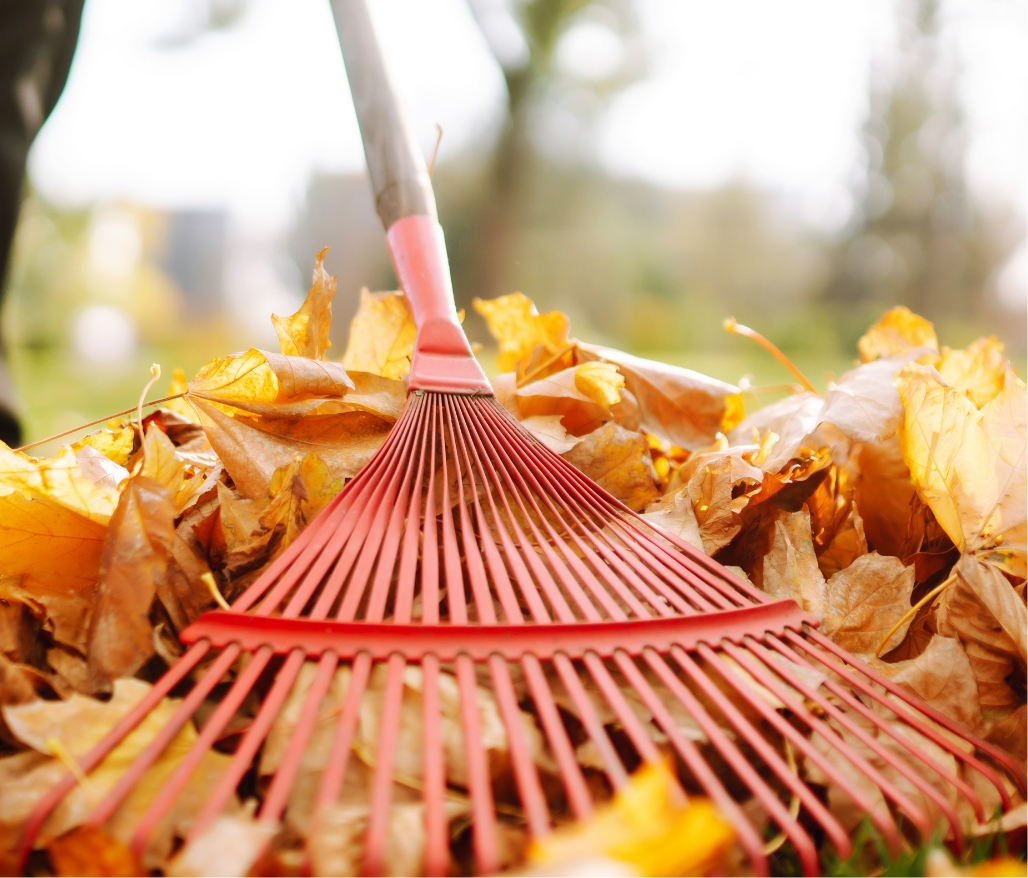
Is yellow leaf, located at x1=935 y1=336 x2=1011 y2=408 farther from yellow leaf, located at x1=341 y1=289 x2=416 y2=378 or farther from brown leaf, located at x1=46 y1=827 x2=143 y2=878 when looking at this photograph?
brown leaf, located at x1=46 y1=827 x2=143 y2=878

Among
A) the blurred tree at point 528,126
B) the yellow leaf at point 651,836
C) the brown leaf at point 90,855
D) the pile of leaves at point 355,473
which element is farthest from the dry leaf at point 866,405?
the blurred tree at point 528,126

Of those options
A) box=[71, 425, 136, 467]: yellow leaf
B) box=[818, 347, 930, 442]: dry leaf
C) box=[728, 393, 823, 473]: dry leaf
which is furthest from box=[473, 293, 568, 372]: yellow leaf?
box=[71, 425, 136, 467]: yellow leaf

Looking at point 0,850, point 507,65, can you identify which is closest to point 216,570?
point 0,850

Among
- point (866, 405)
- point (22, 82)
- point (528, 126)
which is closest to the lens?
point (866, 405)

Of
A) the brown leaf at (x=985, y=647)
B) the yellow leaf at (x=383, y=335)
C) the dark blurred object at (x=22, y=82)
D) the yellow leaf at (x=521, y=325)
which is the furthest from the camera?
the dark blurred object at (x=22, y=82)

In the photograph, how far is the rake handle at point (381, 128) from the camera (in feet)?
4.07

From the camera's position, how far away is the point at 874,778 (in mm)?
593

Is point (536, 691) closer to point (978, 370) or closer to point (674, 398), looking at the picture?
point (674, 398)

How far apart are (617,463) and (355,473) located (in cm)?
36

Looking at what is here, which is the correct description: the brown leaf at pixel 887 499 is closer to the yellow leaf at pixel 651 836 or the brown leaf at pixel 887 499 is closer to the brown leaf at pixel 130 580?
the yellow leaf at pixel 651 836

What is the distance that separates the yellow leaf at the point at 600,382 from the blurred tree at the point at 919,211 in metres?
14.9

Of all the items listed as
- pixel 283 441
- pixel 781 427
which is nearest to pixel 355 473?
pixel 283 441

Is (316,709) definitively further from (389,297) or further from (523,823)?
(389,297)

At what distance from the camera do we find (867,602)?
872mm
